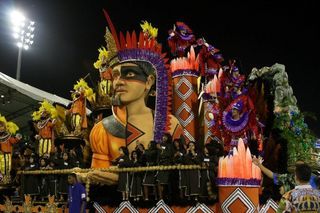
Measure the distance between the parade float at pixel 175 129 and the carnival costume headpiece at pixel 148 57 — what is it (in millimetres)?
19

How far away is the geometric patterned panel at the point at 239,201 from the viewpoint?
6.55 metres

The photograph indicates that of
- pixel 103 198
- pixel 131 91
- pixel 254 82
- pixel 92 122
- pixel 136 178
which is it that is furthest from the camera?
pixel 92 122

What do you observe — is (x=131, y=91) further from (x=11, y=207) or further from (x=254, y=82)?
(x=11, y=207)

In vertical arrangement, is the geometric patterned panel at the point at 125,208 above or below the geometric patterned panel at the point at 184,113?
below

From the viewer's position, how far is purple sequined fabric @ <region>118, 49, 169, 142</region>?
8367 mm

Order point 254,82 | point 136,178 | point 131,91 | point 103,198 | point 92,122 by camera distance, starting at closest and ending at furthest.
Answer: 1. point 136,178
2. point 103,198
3. point 131,91
4. point 254,82
5. point 92,122

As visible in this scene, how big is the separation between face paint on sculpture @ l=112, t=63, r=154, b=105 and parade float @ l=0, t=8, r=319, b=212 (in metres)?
0.02

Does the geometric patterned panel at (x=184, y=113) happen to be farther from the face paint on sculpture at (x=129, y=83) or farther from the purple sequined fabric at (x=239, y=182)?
the purple sequined fabric at (x=239, y=182)

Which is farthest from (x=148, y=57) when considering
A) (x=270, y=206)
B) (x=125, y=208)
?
(x=270, y=206)

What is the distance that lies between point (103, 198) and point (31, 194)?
7.84ft

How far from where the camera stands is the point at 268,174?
24.3ft

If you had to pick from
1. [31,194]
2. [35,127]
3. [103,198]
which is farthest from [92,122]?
[103,198]

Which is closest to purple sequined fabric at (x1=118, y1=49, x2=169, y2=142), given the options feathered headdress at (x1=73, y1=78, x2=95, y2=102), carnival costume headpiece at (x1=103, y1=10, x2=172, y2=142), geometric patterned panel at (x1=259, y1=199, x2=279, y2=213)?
carnival costume headpiece at (x1=103, y1=10, x2=172, y2=142)

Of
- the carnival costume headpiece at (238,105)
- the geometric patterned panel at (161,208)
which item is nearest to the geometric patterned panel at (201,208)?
the geometric patterned panel at (161,208)
